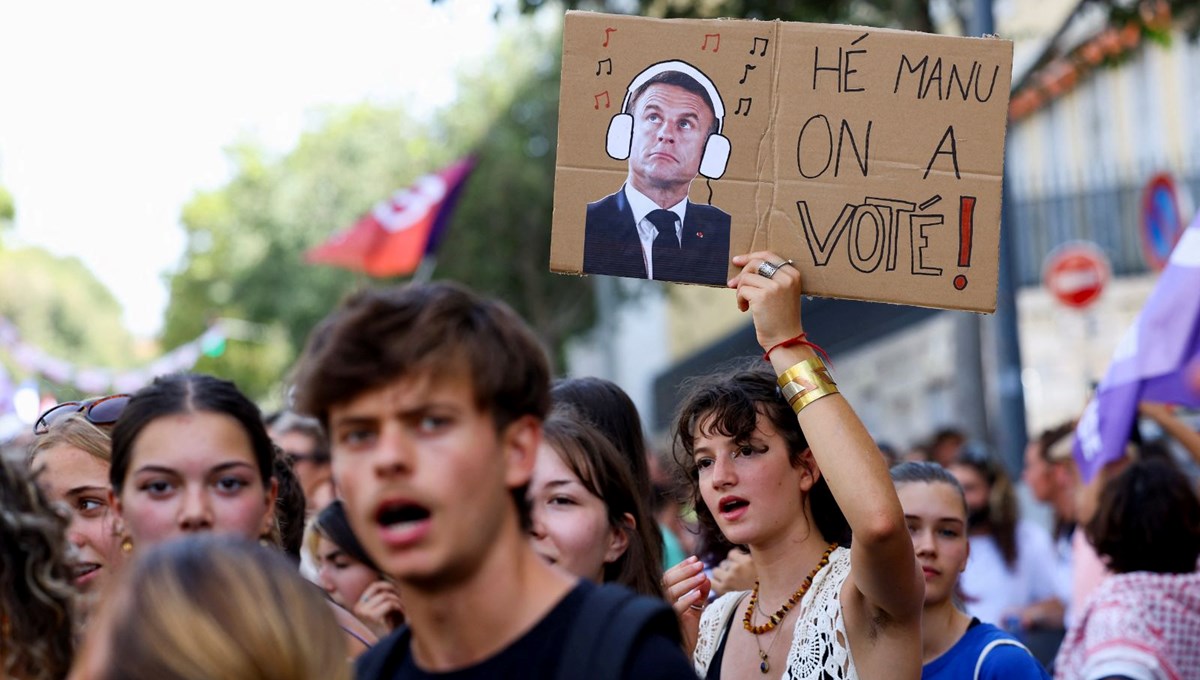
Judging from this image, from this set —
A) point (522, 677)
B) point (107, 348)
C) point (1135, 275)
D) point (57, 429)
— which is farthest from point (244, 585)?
point (107, 348)

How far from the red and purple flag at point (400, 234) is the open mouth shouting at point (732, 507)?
15662 mm

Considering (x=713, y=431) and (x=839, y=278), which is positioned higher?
(x=839, y=278)

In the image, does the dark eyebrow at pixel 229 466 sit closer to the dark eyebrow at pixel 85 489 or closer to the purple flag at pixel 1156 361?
the dark eyebrow at pixel 85 489

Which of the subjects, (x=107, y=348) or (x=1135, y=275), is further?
(x=107, y=348)

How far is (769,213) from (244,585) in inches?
75.6

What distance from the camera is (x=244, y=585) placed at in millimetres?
2209

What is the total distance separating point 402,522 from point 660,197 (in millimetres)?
1589

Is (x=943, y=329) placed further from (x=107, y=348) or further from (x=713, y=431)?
(x=107, y=348)

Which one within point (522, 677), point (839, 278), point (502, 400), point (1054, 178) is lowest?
point (522, 677)

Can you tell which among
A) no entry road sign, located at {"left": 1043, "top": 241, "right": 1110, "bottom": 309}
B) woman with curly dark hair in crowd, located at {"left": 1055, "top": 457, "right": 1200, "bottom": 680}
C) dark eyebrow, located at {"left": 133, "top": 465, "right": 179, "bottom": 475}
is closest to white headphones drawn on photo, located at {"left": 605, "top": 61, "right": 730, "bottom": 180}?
dark eyebrow, located at {"left": 133, "top": 465, "right": 179, "bottom": 475}

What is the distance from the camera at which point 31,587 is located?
298cm

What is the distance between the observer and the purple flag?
20.1ft

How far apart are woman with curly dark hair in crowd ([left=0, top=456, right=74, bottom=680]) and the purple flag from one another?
14.2 feet

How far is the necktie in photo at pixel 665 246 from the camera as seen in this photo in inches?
150
